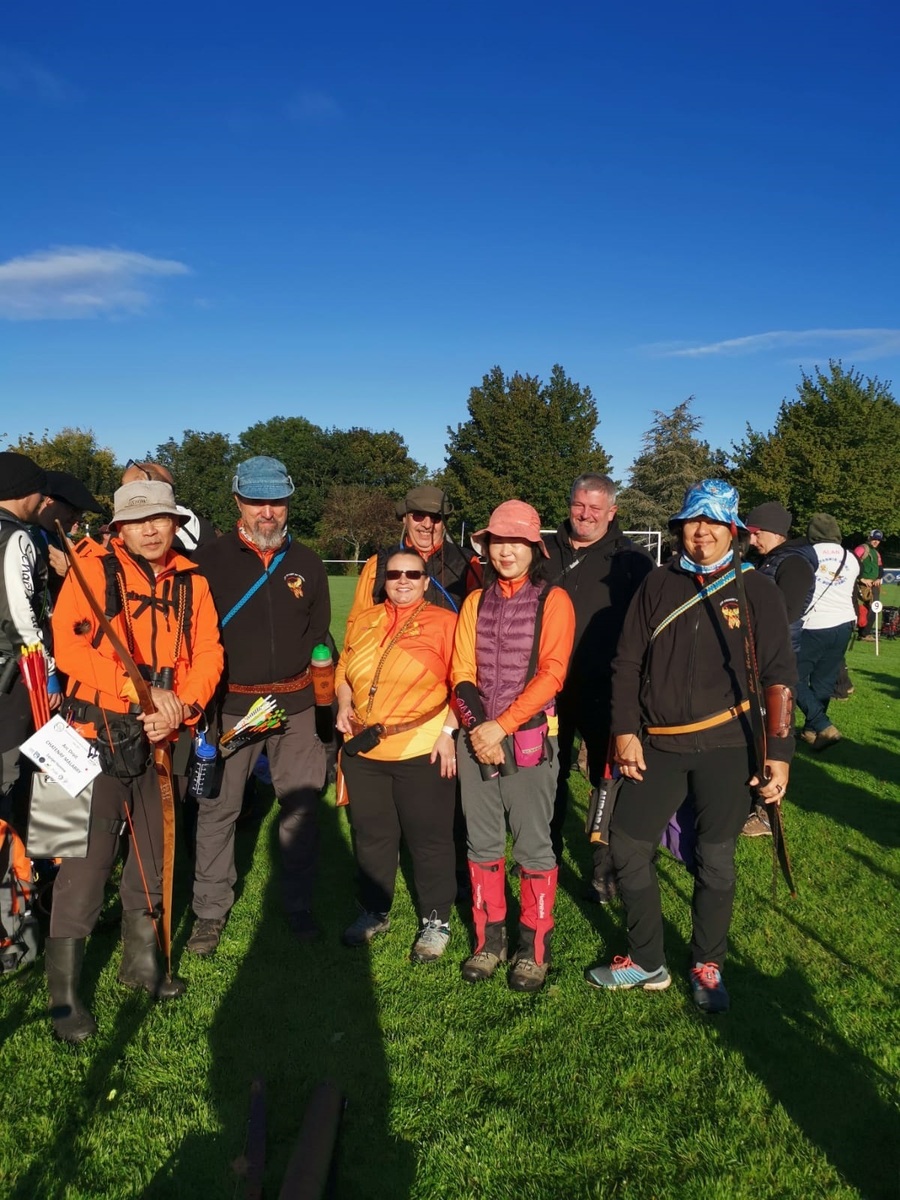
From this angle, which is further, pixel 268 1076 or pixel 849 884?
pixel 849 884

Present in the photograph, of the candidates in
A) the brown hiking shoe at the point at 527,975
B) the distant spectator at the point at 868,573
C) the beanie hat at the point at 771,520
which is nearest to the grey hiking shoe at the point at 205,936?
the brown hiking shoe at the point at 527,975

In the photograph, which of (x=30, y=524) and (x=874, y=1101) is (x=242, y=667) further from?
(x=874, y=1101)

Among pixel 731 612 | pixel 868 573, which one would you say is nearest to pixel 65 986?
pixel 731 612

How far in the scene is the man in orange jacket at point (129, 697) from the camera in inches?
138

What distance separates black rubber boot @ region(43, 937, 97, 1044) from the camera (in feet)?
11.4

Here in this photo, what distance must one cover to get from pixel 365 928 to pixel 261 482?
101 inches

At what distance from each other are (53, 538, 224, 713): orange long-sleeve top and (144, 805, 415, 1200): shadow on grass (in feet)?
4.94

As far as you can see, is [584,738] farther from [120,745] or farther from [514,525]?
[120,745]

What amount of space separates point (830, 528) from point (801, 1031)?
667 centimetres

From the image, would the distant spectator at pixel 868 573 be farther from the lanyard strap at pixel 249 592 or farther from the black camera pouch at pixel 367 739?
the lanyard strap at pixel 249 592

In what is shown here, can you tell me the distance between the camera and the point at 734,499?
3631 millimetres

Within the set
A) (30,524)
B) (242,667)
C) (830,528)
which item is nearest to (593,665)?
(242,667)

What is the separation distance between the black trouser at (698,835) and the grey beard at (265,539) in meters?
2.27

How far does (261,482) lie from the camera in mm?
4152
